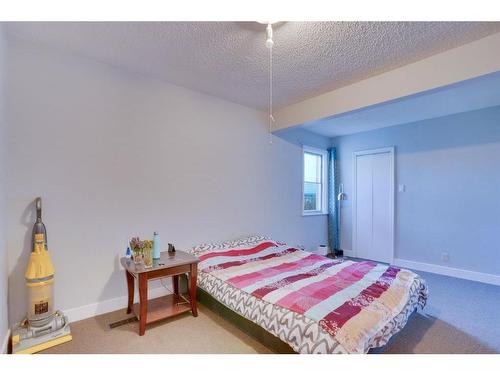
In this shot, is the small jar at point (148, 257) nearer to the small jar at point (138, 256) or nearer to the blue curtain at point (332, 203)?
the small jar at point (138, 256)

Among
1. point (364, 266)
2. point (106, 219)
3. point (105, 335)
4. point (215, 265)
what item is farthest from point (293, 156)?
point (105, 335)

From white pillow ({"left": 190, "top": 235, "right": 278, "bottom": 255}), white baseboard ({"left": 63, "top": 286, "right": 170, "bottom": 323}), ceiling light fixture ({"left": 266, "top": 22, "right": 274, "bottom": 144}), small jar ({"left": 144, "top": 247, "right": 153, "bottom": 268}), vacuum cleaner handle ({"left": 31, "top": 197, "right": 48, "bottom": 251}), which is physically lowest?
white baseboard ({"left": 63, "top": 286, "right": 170, "bottom": 323})

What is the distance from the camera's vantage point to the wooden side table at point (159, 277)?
202cm

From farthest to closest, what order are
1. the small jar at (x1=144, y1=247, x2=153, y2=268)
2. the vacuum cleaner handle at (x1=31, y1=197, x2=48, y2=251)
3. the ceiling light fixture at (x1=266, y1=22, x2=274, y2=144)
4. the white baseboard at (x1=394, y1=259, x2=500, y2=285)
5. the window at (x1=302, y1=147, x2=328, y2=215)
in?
1. the window at (x1=302, y1=147, x2=328, y2=215)
2. the white baseboard at (x1=394, y1=259, x2=500, y2=285)
3. the small jar at (x1=144, y1=247, x2=153, y2=268)
4. the vacuum cleaner handle at (x1=31, y1=197, x2=48, y2=251)
5. the ceiling light fixture at (x1=266, y1=22, x2=274, y2=144)

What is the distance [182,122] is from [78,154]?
1.13 meters

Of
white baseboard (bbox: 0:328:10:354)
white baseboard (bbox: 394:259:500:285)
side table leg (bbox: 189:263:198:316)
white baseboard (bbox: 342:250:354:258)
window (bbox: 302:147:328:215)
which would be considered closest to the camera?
white baseboard (bbox: 0:328:10:354)

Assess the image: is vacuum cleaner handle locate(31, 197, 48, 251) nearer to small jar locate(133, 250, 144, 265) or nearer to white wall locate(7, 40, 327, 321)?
white wall locate(7, 40, 327, 321)

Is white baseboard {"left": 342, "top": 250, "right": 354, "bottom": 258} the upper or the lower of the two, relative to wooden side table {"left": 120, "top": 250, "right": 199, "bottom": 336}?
lower

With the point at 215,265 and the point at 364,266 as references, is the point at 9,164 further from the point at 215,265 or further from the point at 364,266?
the point at 364,266

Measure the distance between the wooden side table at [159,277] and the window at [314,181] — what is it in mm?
2792

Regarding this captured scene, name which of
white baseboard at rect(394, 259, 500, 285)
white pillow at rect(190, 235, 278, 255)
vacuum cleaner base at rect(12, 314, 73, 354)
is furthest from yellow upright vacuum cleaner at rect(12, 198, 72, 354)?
white baseboard at rect(394, 259, 500, 285)

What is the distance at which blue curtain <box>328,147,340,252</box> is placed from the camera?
4934 mm

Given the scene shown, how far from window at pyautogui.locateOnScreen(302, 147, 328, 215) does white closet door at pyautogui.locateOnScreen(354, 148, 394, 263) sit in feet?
2.05

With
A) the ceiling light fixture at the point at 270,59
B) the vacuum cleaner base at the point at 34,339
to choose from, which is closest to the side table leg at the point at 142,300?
the vacuum cleaner base at the point at 34,339
